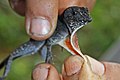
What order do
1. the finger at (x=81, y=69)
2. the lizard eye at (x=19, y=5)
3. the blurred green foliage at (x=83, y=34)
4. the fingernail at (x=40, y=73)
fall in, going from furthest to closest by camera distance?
1. the blurred green foliage at (x=83, y=34)
2. the lizard eye at (x=19, y=5)
3. the fingernail at (x=40, y=73)
4. the finger at (x=81, y=69)

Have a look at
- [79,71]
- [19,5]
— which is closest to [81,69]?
[79,71]

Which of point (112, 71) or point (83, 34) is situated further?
point (83, 34)

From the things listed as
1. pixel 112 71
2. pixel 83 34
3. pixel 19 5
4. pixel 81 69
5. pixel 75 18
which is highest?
pixel 75 18

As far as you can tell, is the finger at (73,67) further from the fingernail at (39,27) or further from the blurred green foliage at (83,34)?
the blurred green foliage at (83,34)

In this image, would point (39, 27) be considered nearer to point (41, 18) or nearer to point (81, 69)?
point (41, 18)

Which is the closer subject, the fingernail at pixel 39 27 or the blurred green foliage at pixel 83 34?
the fingernail at pixel 39 27

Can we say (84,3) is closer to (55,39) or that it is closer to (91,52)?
(55,39)

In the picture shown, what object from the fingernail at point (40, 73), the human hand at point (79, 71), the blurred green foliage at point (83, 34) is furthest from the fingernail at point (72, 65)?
the blurred green foliage at point (83, 34)
